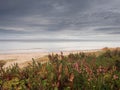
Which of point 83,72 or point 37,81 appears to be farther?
point 83,72

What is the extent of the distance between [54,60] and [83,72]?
242 centimetres

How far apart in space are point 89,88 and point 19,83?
1.72 metres

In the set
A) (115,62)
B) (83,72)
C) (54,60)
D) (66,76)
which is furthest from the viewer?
(115,62)

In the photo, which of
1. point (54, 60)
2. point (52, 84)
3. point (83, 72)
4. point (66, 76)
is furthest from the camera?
point (54, 60)

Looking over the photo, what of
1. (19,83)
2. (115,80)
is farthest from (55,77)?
(115,80)

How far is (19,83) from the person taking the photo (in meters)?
7.41

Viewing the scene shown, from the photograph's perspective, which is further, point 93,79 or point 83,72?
point 83,72

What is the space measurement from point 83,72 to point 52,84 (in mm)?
1343

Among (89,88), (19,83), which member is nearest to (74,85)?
(89,88)

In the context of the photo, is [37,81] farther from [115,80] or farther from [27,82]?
[115,80]

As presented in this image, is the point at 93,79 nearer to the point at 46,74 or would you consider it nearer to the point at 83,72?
the point at 83,72

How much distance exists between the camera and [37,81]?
699 cm

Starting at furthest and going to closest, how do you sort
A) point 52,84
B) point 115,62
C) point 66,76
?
point 115,62
point 66,76
point 52,84

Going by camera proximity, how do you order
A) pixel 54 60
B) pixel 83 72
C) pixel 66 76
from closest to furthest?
pixel 66 76 → pixel 83 72 → pixel 54 60
